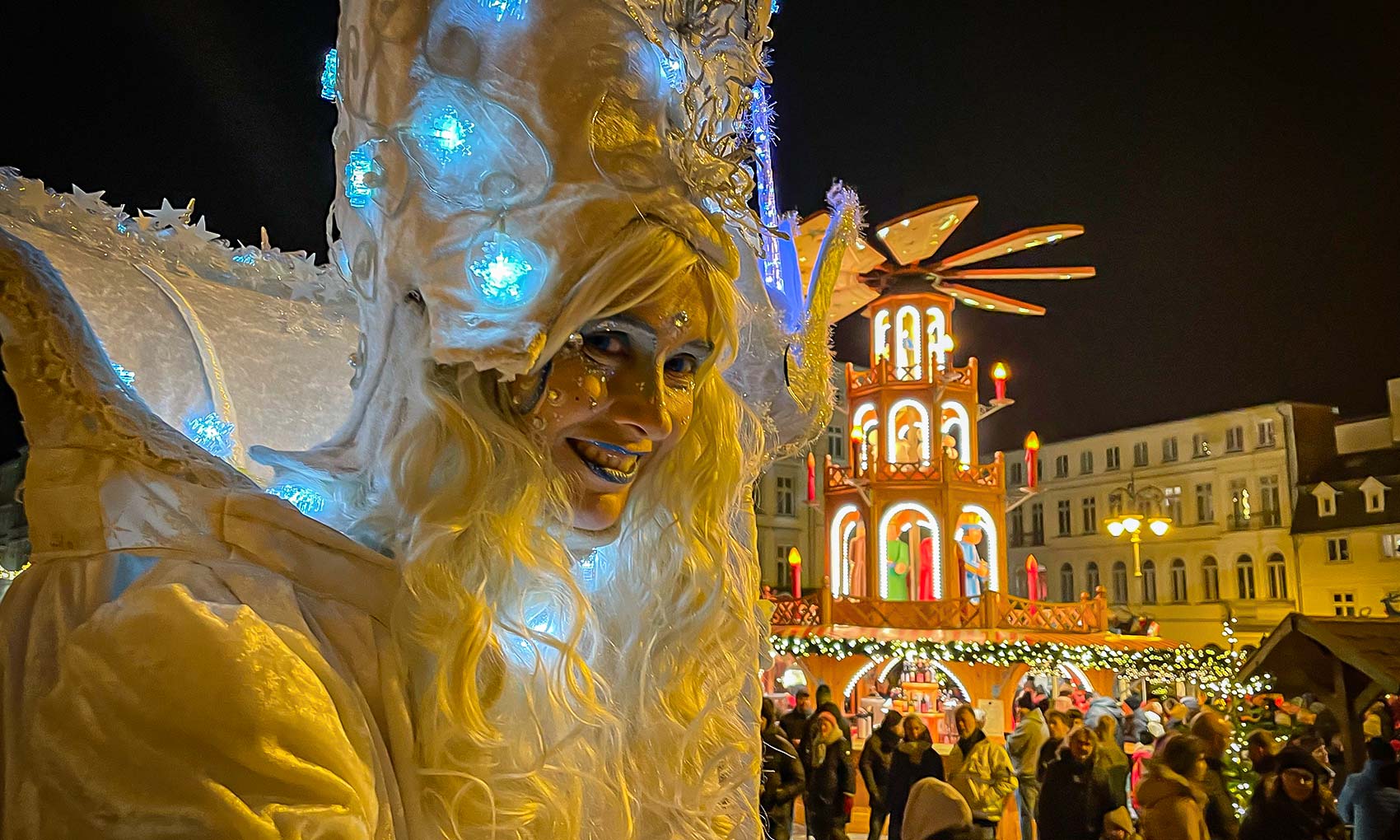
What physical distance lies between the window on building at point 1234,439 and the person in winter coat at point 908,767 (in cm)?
2198

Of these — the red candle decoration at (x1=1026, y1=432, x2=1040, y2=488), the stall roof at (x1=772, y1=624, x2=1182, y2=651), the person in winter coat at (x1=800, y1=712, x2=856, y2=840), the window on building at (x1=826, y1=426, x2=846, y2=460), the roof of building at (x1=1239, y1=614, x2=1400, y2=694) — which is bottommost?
the person in winter coat at (x1=800, y1=712, x2=856, y2=840)

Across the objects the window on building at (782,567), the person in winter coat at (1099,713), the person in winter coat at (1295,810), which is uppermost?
the window on building at (782,567)

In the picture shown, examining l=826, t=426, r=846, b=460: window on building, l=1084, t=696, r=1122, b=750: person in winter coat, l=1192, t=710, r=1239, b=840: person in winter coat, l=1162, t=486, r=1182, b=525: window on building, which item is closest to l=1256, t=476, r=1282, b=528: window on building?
l=1162, t=486, r=1182, b=525: window on building

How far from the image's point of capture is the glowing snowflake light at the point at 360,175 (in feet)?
3.30

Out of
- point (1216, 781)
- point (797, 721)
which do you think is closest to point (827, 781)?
point (797, 721)

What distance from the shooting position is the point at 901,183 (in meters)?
11.2

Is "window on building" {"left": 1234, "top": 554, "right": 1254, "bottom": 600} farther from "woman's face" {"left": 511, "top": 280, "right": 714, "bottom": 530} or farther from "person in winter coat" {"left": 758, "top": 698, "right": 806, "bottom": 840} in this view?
"woman's face" {"left": 511, "top": 280, "right": 714, "bottom": 530}

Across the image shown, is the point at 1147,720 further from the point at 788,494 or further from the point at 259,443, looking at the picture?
the point at 788,494

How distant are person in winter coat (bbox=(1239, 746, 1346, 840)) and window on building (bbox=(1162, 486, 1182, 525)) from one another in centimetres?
2443

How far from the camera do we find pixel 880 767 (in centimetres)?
661

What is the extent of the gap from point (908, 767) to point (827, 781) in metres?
0.66

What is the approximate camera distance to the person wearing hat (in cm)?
488

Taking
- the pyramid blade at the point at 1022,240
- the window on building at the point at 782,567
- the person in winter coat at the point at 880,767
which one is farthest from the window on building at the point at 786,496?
the person in winter coat at the point at 880,767

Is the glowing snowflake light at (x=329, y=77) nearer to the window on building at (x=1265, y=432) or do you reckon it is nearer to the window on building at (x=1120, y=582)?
the window on building at (x=1265, y=432)
